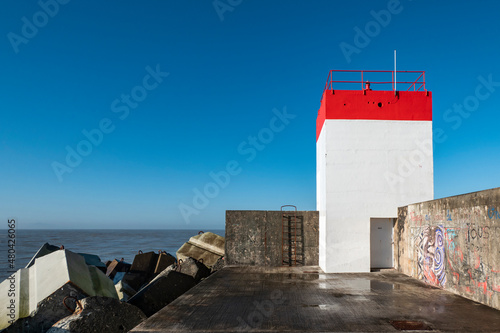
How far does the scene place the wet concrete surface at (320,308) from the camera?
624 cm

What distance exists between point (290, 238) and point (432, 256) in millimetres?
5640

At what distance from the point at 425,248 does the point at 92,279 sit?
9.13 meters

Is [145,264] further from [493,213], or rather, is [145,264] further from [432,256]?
[493,213]

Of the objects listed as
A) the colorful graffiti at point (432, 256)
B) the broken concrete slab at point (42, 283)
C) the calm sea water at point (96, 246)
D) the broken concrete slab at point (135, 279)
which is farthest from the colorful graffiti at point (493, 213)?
the calm sea water at point (96, 246)

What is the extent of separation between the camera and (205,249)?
17.0 meters

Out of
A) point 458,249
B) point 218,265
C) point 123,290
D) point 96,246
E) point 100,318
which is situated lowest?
point 96,246

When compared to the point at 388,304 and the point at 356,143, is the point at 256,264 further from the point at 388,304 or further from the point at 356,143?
the point at 388,304

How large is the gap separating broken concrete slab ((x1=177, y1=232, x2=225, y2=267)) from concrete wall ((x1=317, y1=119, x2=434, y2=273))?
5.32 m

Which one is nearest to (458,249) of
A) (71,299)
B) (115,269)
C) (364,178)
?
(364,178)

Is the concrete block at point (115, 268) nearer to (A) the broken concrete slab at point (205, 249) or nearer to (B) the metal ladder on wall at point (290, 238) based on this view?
(A) the broken concrete slab at point (205, 249)

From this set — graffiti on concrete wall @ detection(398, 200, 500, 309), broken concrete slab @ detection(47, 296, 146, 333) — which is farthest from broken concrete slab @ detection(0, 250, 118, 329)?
graffiti on concrete wall @ detection(398, 200, 500, 309)

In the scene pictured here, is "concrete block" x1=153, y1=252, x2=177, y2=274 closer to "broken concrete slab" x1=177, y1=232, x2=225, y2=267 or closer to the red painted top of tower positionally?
"broken concrete slab" x1=177, y1=232, x2=225, y2=267

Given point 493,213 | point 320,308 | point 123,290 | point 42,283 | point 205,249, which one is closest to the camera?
point 493,213

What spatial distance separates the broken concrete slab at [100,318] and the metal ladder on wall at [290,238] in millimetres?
7933
